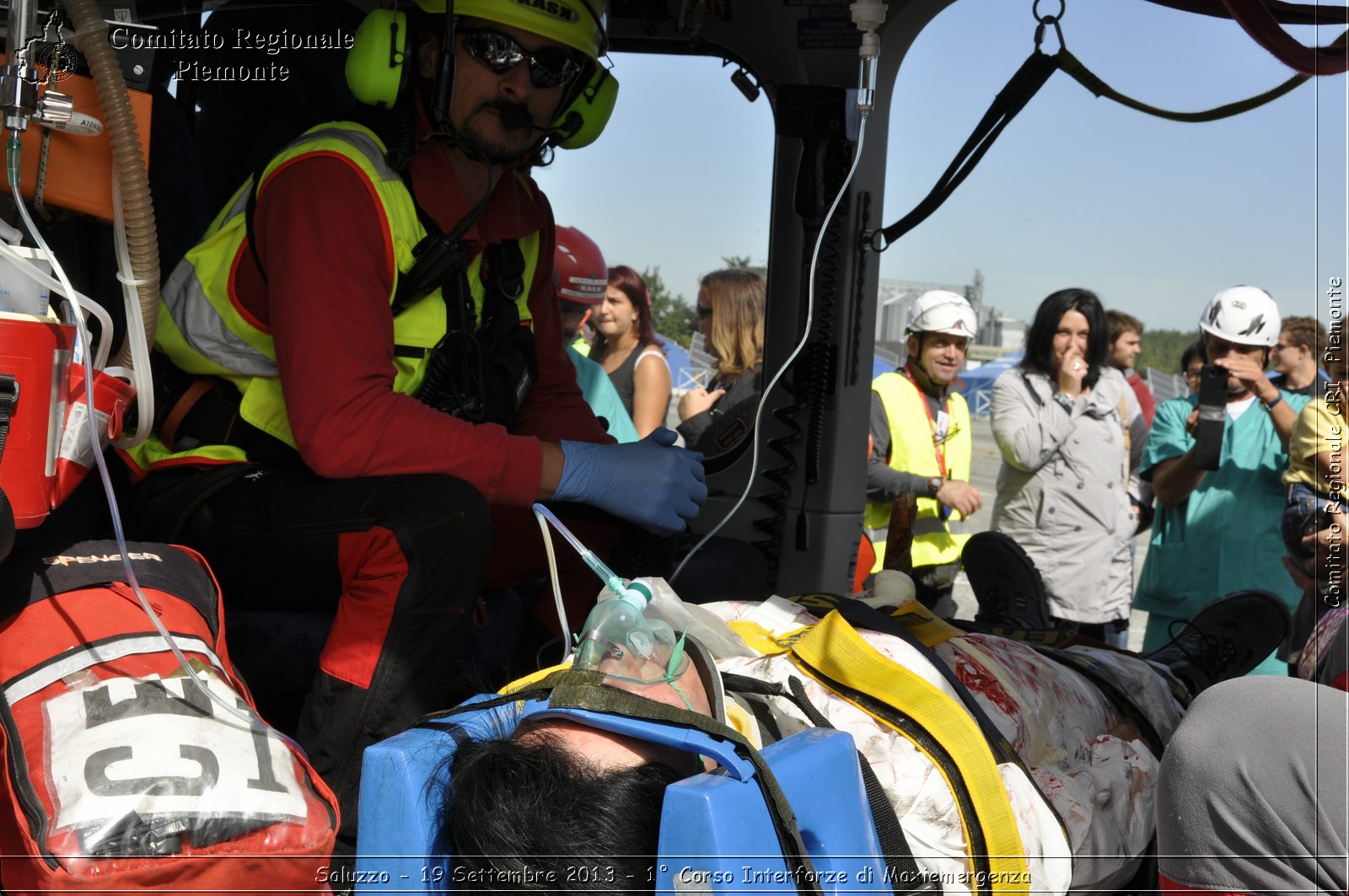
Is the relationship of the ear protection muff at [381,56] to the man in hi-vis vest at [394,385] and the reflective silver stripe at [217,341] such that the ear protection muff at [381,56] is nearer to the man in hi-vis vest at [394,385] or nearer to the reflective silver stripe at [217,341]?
the man in hi-vis vest at [394,385]

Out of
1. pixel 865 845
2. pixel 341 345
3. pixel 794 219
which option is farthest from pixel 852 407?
pixel 865 845

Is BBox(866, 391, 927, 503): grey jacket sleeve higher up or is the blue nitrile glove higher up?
BBox(866, 391, 927, 503): grey jacket sleeve

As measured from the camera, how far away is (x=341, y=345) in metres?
2.02

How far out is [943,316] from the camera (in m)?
4.39

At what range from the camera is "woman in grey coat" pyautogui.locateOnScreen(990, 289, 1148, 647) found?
4.08 metres

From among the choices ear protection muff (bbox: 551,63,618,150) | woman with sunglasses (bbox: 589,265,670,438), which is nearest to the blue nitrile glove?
ear protection muff (bbox: 551,63,618,150)

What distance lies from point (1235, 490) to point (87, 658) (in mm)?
3495

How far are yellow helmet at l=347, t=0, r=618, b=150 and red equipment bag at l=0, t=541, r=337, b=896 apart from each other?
3.64ft

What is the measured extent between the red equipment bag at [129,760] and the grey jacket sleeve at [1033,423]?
3156mm

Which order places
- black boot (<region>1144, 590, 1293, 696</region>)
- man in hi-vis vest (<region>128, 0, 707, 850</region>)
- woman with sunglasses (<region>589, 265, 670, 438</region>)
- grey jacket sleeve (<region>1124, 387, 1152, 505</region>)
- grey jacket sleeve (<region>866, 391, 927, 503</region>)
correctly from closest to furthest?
man in hi-vis vest (<region>128, 0, 707, 850</region>), black boot (<region>1144, 590, 1293, 696</region>), grey jacket sleeve (<region>866, 391, 927, 503</region>), grey jacket sleeve (<region>1124, 387, 1152, 505</region>), woman with sunglasses (<region>589, 265, 670, 438</region>)

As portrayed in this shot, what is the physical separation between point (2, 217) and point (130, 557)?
1.75ft

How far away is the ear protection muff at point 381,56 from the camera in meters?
2.23

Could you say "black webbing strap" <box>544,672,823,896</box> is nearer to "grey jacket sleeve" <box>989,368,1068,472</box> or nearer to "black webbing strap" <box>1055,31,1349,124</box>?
"black webbing strap" <box>1055,31,1349,124</box>

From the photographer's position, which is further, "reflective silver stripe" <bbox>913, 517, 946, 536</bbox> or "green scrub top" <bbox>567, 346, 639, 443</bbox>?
"reflective silver stripe" <bbox>913, 517, 946, 536</bbox>
